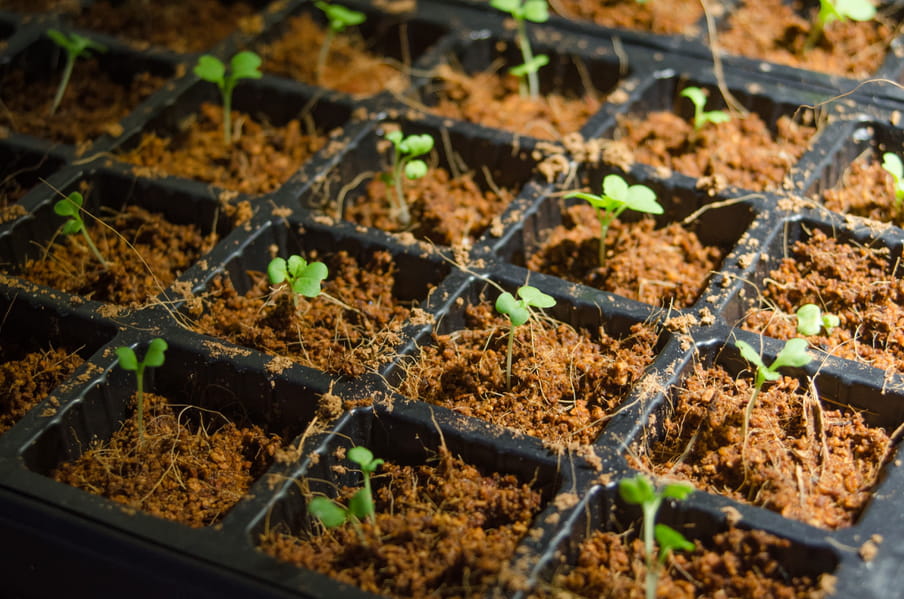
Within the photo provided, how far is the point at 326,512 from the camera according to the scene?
4.41 feet

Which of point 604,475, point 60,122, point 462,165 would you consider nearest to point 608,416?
point 604,475

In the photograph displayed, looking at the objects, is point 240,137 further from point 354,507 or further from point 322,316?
point 354,507

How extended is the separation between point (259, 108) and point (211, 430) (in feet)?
3.14

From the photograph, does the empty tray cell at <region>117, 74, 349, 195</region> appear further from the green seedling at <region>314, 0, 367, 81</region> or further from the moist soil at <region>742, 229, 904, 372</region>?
the moist soil at <region>742, 229, 904, 372</region>

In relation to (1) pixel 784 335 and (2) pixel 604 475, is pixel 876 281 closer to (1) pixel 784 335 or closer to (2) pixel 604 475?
(1) pixel 784 335

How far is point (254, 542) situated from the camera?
1.36 metres

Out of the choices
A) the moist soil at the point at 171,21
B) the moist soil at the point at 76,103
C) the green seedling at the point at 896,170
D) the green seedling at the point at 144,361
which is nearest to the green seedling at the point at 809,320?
the green seedling at the point at 896,170

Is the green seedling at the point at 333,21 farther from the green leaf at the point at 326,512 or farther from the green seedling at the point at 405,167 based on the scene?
the green leaf at the point at 326,512

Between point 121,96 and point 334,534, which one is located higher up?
point 121,96

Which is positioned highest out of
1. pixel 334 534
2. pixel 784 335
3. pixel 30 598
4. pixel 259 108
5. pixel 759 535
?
pixel 259 108

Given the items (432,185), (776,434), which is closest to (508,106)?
(432,185)

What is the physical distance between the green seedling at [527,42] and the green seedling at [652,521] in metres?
1.19

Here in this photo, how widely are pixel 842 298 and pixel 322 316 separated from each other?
0.94 m

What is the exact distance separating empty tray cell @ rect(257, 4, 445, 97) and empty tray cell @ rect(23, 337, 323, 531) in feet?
3.25
